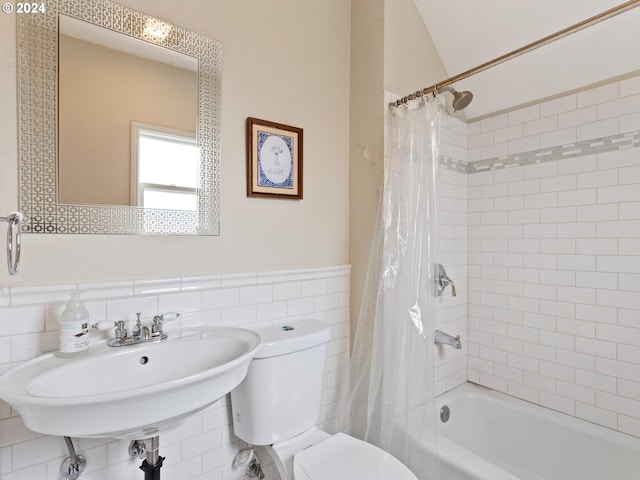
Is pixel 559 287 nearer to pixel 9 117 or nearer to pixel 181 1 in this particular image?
pixel 181 1

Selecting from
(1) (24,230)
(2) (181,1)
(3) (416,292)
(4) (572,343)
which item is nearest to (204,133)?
(2) (181,1)

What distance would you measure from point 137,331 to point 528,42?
2182mm

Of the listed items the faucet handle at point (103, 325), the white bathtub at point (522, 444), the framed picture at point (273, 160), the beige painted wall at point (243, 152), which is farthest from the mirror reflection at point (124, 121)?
the white bathtub at point (522, 444)

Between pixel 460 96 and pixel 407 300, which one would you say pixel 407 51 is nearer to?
pixel 460 96

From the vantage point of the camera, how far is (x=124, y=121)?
118 cm

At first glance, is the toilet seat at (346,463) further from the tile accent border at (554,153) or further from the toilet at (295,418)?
the tile accent border at (554,153)

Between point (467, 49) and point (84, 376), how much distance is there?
2.27 metres

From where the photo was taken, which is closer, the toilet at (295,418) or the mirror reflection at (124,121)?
the mirror reflection at (124,121)

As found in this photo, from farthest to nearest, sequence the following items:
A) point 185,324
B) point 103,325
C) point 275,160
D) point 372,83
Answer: point 372,83 < point 275,160 < point 185,324 < point 103,325

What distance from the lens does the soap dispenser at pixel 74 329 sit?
977mm

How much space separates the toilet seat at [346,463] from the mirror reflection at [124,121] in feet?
3.40

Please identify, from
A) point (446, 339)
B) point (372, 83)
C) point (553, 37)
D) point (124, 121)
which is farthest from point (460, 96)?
point (124, 121)

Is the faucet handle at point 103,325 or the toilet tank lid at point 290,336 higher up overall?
the faucet handle at point 103,325

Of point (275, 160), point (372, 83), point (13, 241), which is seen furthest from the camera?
point (372, 83)
